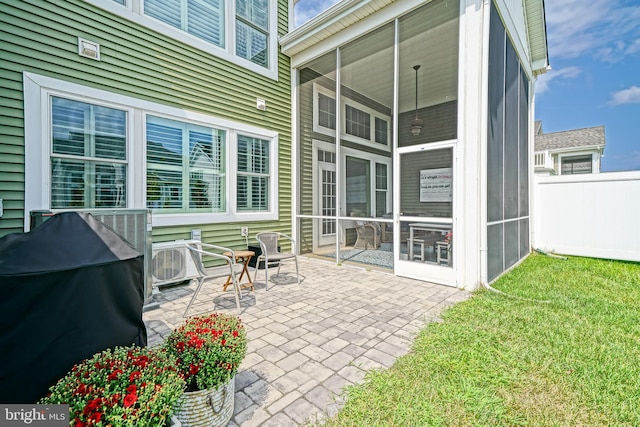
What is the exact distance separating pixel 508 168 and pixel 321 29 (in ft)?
14.8

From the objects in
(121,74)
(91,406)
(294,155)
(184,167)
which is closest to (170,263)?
(184,167)

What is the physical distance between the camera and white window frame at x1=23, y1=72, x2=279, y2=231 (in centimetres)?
334

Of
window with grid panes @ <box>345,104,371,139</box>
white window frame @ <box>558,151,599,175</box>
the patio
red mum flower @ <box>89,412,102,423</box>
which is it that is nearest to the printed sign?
the patio

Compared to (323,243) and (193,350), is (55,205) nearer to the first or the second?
(193,350)

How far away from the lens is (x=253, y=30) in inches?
226

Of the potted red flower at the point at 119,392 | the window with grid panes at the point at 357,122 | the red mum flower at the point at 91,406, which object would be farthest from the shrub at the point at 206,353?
the window with grid panes at the point at 357,122

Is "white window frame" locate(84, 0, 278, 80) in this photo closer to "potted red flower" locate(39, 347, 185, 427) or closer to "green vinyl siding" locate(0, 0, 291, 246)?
"green vinyl siding" locate(0, 0, 291, 246)

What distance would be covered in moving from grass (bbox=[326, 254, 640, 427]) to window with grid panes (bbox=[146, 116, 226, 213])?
159 inches

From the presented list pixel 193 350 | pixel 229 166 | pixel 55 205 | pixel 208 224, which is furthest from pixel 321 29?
pixel 193 350

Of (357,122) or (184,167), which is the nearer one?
(184,167)

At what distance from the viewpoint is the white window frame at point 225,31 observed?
402 cm

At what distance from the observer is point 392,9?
15.5 ft

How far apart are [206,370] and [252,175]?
459 cm

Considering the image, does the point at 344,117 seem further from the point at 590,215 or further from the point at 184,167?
the point at 590,215
